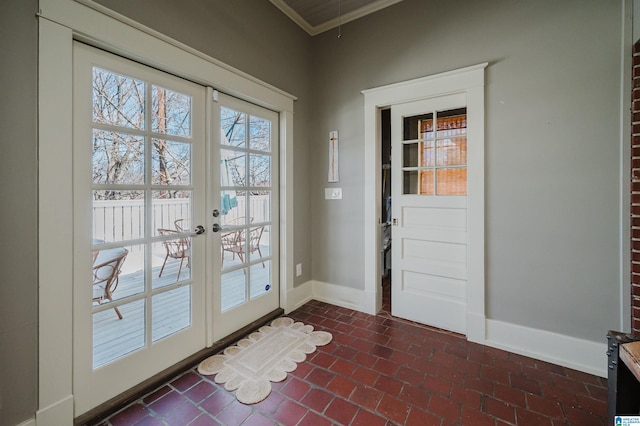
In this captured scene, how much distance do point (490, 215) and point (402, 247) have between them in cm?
84

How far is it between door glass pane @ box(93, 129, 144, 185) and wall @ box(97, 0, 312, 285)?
734 mm

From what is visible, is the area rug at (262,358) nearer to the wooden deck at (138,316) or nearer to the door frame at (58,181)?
the wooden deck at (138,316)

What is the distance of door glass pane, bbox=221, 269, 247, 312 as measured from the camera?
7.78ft

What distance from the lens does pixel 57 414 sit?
142cm

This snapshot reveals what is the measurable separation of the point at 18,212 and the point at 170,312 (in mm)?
1067

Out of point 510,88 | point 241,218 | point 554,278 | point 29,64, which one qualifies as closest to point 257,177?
point 241,218

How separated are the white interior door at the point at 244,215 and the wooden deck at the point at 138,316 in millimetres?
115

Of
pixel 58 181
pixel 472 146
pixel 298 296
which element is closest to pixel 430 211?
pixel 472 146

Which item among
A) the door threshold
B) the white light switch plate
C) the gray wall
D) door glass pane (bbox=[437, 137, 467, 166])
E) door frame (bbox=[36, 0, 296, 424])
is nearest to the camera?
the gray wall

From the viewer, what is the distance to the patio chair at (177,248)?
1.95 metres

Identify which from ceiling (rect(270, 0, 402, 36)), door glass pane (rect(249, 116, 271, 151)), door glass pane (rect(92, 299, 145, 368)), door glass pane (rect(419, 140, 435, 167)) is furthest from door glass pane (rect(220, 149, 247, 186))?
door glass pane (rect(419, 140, 435, 167))

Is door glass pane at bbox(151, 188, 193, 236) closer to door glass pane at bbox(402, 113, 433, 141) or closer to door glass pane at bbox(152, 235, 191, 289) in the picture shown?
door glass pane at bbox(152, 235, 191, 289)

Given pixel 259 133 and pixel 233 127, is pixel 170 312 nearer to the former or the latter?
pixel 233 127

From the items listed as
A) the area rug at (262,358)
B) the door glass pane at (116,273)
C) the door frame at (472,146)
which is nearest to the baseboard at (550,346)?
the door frame at (472,146)
